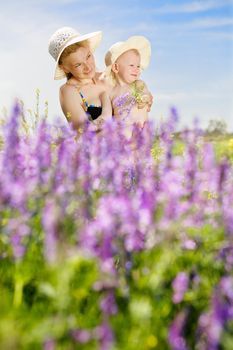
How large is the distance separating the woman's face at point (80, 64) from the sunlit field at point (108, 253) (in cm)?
324

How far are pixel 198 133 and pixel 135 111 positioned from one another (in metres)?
3.30

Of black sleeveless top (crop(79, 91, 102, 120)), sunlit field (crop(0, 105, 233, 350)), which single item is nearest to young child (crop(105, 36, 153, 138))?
black sleeveless top (crop(79, 91, 102, 120))

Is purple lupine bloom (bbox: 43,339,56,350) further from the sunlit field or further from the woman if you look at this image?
the woman

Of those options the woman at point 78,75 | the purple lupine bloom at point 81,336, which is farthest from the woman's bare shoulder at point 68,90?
the purple lupine bloom at point 81,336

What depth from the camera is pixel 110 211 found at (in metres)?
2.52

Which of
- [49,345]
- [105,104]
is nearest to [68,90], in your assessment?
[105,104]

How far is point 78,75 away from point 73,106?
38 cm

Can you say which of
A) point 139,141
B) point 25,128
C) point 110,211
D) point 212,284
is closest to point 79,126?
point 25,128

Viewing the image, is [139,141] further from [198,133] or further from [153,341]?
[153,341]

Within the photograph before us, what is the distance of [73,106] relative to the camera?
6773mm

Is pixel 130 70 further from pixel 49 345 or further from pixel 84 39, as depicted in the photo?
pixel 49 345

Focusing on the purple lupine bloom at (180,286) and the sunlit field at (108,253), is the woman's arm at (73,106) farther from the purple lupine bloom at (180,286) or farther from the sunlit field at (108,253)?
the purple lupine bloom at (180,286)

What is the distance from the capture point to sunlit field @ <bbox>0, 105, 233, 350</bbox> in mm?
2406

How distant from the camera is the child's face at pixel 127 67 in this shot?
725 cm
